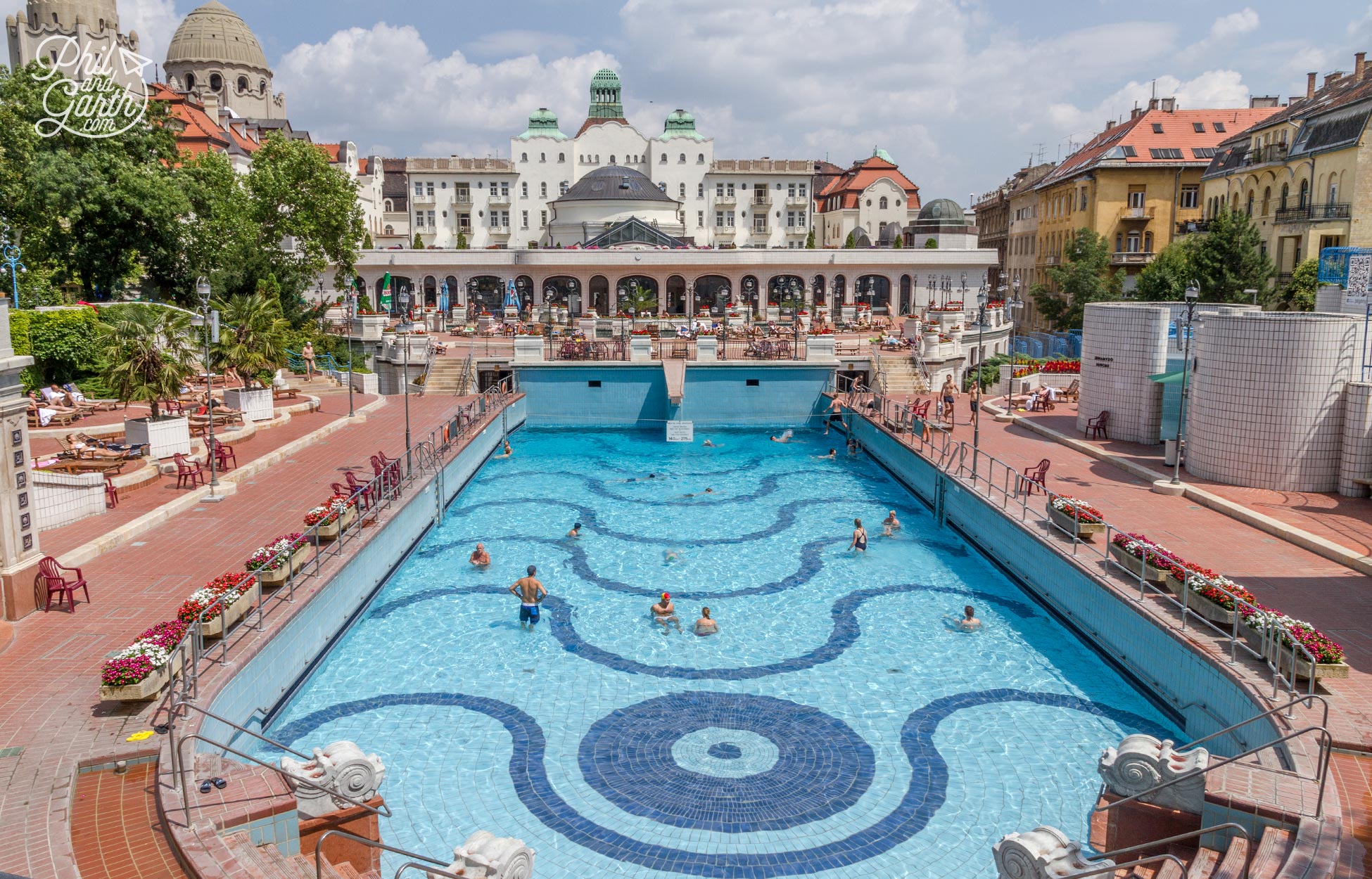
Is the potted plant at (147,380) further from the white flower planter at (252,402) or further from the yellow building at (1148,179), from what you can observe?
the yellow building at (1148,179)

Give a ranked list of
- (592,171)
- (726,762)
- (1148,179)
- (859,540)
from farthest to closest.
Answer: (592,171)
(1148,179)
(859,540)
(726,762)

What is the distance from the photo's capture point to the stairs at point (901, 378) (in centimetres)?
3722

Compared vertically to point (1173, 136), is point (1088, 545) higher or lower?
lower

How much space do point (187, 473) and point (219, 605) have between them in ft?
31.3

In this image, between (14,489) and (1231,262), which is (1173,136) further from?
(14,489)

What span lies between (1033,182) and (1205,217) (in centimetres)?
2006

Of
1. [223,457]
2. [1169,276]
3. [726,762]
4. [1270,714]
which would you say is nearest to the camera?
[1270,714]

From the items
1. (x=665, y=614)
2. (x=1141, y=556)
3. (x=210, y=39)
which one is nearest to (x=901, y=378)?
(x=665, y=614)

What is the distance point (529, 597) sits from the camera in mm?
16844

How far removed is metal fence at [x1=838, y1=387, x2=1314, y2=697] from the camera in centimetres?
1111

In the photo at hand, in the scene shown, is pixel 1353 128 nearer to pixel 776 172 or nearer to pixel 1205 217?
pixel 1205 217

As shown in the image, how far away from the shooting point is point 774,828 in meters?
10.9

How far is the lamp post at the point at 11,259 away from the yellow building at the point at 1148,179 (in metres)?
Answer: 52.6

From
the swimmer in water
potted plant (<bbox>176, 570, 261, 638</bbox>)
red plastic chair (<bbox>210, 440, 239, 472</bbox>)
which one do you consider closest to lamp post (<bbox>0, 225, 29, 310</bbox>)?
red plastic chair (<bbox>210, 440, 239, 472</bbox>)
